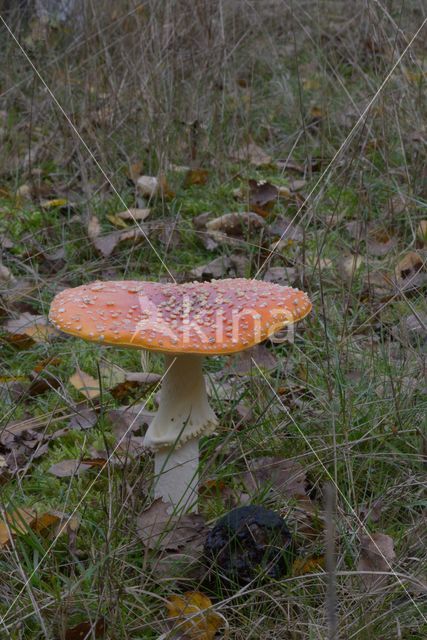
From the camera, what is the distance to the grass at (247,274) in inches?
80.3

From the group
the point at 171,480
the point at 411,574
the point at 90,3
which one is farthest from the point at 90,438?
the point at 90,3

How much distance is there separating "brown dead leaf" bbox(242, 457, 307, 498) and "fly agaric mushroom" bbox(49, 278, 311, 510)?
191mm

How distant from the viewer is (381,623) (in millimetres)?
1871

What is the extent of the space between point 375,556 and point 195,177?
9.69 feet

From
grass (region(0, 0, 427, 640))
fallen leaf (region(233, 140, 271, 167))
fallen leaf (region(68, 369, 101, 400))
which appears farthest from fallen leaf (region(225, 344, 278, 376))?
fallen leaf (region(233, 140, 271, 167))

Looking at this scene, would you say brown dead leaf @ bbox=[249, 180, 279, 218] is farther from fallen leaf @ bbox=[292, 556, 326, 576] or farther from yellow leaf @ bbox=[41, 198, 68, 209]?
fallen leaf @ bbox=[292, 556, 326, 576]

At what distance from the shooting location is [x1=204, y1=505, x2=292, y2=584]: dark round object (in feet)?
6.79

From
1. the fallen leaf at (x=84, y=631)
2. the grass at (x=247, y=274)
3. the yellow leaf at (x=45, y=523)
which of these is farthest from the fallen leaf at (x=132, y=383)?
the fallen leaf at (x=84, y=631)

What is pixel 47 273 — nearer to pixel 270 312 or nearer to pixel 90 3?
pixel 90 3

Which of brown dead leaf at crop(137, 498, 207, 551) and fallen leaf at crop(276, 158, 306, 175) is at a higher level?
brown dead leaf at crop(137, 498, 207, 551)

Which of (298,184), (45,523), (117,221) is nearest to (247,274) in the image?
(117,221)

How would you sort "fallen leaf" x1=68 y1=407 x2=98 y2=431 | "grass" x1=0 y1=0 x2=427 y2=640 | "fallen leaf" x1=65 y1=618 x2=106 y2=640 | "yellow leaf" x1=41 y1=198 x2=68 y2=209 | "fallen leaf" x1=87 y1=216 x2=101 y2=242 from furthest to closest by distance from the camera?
"yellow leaf" x1=41 y1=198 x2=68 y2=209
"fallen leaf" x1=87 y1=216 x2=101 y2=242
"fallen leaf" x1=68 y1=407 x2=98 y2=431
"grass" x1=0 y1=0 x2=427 y2=640
"fallen leaf" x1=65 y1=618 x2=106 y2=640


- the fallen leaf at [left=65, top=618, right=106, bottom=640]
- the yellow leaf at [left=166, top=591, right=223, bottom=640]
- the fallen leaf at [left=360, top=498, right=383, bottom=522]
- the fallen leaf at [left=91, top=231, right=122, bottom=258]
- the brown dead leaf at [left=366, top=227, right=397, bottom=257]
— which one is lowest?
the brown dead leaf at [left=366, top=227, right=397, bottom=257]

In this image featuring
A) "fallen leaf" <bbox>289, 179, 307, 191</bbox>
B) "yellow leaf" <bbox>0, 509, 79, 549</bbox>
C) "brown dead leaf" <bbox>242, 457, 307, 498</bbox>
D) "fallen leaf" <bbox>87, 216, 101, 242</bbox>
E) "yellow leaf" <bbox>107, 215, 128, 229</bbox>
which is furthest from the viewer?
"fallen leaf" <bbox>289, 179, 307, 191</bbox>
